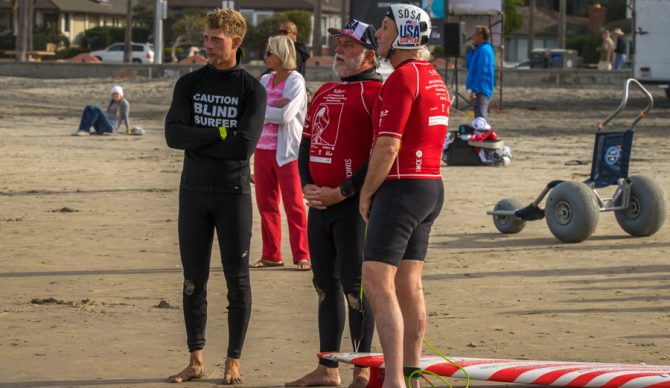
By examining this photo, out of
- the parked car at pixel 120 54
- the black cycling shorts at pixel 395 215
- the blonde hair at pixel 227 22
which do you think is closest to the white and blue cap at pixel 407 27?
the black cycling shorts at pixel 395 215

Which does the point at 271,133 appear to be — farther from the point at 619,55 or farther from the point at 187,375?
the point at 619,55

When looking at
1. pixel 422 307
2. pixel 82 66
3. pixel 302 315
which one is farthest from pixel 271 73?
pixel 82 66

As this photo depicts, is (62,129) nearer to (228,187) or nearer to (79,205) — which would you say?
(79,205)

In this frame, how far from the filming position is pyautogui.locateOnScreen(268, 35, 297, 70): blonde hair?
1019 centimetres

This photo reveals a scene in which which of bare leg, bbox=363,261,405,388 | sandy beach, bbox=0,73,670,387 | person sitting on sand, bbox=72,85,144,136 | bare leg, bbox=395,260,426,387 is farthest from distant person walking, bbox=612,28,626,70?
bare leg, bbox=363,261,405,388

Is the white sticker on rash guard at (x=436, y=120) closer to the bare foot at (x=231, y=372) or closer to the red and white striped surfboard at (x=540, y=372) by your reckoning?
the red and white striped surfboard at (x=540, y=372)

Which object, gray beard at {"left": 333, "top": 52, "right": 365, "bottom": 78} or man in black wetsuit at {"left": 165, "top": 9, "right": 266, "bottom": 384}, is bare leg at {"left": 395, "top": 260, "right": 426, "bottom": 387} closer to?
man in black wetsuit at {"left": 165, "top": 9, "right": 266, "bottom": 384}

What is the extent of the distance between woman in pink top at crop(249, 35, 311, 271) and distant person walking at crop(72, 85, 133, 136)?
1436 centimetres

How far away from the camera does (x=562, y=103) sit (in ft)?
121

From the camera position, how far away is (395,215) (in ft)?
20.5

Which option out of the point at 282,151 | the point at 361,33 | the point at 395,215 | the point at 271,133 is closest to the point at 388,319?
the point at 395,215

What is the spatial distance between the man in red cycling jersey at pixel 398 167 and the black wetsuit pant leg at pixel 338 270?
0.38 meters

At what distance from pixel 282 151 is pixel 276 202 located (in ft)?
1.53

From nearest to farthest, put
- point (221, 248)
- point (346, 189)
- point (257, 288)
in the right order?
point (346, 189), point (221, 248), point (257, 288)
